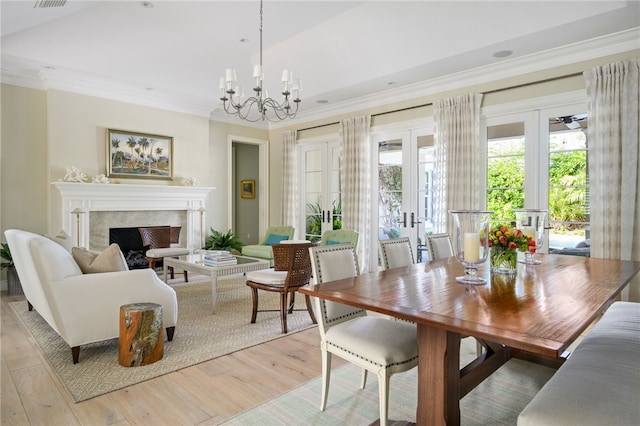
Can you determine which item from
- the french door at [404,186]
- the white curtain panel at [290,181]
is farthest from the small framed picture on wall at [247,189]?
the french door at [404,186]

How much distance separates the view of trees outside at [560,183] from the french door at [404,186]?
1.01 meters

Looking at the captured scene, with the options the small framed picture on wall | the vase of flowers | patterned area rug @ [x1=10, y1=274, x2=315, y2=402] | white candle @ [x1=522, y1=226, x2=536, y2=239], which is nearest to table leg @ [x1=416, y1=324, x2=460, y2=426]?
the vase of flowers

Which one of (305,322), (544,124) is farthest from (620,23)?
(305,322)

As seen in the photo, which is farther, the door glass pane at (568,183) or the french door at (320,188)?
the french door at (320,188)

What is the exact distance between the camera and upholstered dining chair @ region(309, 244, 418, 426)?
1771 mm

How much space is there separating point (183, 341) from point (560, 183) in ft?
13.8

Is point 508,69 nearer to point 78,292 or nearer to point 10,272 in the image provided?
point 78,292

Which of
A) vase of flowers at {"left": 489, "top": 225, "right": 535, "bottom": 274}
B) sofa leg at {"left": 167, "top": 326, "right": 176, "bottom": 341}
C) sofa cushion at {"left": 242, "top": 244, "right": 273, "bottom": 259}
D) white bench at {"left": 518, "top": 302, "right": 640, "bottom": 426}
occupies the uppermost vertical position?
vase of flowers at {"left": 489, "top": 225, "right": 535, "bottom": 274}

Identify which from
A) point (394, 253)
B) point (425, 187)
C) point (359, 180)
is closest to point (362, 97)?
point (359, 180)

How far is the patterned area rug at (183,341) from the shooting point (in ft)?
8.05

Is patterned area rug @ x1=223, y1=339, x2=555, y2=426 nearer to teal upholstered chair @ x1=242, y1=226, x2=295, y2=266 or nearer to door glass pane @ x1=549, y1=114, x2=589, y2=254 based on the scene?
door glass pane @ x1=549, y1=114, x2=589, y2=254

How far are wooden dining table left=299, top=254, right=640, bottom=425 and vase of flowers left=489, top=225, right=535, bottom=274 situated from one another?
85 millimetres

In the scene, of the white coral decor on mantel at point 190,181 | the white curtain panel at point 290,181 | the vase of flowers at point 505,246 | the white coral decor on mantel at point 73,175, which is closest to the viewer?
the vase of flowers at point 505,246

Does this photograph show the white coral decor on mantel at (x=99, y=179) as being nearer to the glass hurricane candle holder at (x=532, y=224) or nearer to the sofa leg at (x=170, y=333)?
the sofa leg at (x=170, y=333)
